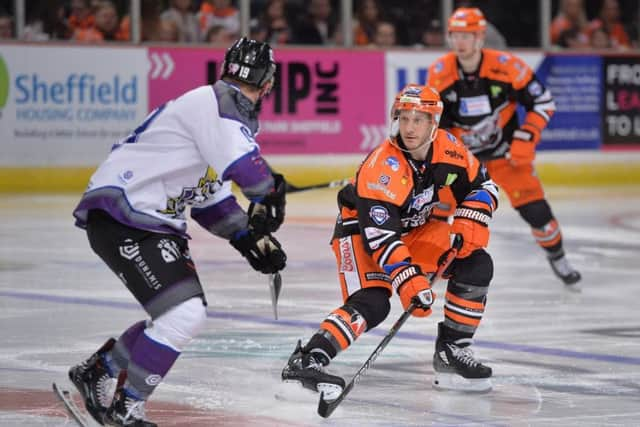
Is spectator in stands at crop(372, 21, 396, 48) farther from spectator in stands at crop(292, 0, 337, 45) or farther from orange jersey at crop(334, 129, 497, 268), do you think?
orange jersey at crop(334, 129, 497, 268)

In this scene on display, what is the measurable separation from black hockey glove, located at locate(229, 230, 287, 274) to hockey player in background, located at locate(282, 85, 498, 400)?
15.0 inches

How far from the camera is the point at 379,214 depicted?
14.4 feet

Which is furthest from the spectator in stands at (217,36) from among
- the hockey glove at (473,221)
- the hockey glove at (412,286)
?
the hockey glove at (412,286)

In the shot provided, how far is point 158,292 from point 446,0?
947 centimetres

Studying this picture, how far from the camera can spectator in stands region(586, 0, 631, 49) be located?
13.4 m

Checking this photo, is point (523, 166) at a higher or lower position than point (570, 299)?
higher

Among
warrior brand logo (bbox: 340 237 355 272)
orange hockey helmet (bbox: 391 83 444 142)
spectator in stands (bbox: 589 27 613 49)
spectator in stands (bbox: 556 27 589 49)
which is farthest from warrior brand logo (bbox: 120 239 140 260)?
spectator in stands (bbox: 589 27 613 49)

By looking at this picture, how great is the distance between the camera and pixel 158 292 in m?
3.78

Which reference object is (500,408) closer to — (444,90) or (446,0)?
(444,90)

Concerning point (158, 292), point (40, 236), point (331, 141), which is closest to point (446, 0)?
point (331, 141)

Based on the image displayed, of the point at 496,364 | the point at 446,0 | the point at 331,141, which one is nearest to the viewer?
the point at 496,364

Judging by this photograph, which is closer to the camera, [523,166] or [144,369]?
[144,369]

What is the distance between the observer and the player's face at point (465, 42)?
7285 millimetres

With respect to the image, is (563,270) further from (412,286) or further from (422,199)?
(412,286)
